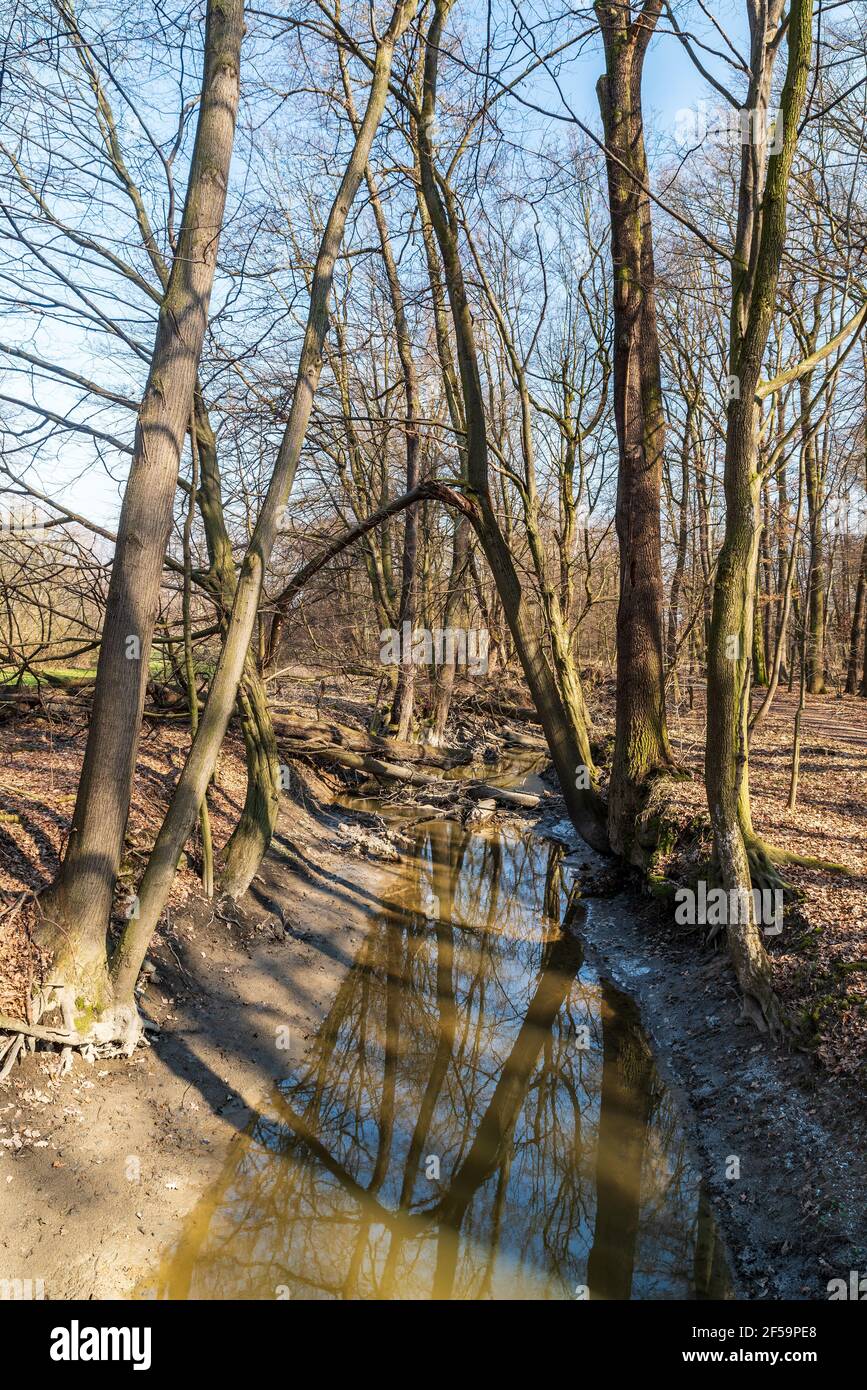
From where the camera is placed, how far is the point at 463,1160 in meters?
5.44

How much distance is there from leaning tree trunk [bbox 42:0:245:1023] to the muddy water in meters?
1.75

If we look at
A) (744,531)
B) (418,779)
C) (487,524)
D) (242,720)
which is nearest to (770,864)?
(744,531)

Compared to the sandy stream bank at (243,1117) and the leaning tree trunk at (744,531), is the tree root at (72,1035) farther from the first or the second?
the leaning tree trunk at (744,531)

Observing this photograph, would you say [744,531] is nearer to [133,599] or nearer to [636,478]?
[133,599]

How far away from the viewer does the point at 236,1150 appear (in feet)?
17.3

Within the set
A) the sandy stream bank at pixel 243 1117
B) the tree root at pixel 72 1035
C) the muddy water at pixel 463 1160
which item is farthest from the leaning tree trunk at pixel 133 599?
the muddy water at pixel 463 1160

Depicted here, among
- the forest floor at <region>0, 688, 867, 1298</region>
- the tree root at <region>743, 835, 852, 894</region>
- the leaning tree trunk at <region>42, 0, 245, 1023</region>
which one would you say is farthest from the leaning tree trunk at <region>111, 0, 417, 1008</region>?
the tree root at <region>743, 835, 852, 894</region>

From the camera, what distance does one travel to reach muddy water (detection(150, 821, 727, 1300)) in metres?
4.39

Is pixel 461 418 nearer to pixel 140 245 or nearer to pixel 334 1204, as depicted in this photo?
pixel 140 245

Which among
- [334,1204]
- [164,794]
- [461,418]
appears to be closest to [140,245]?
[164,794]

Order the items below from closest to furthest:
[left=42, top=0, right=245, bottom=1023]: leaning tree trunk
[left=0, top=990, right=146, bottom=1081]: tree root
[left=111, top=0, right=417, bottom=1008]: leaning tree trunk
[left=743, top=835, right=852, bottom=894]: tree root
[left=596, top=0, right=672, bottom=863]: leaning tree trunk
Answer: [left=0, top=990, right=146, bottom=1081]: tree root, [left=42, top=0, right=245, bottom=1023]: leaning tree trunk, [left=111, top=0, right=417, bottom=1008]: leaning tree trunk, [left=743, top=835, right=852, bottom=894]: tree root, [left=596, top=0, right=672, bottom=863]: leaning tree trunk

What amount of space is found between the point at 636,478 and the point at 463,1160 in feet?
26.0

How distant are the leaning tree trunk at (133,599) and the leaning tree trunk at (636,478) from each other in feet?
20.0

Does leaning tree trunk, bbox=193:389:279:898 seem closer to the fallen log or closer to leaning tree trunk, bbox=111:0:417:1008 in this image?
leaning tree trunk, bbox=111:0:417:1008
